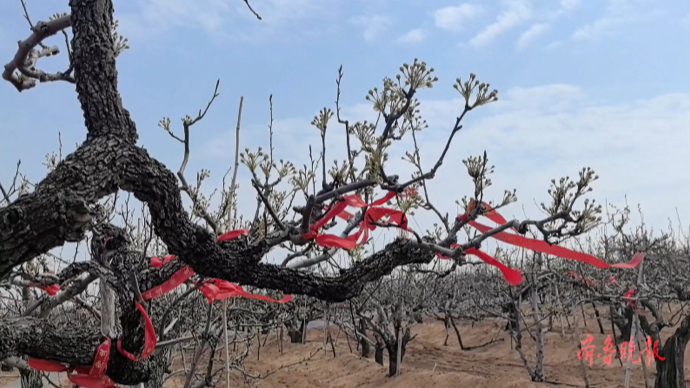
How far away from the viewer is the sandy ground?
29.7 ft

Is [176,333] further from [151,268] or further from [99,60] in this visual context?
[99,60]

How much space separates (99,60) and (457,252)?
1.31 m

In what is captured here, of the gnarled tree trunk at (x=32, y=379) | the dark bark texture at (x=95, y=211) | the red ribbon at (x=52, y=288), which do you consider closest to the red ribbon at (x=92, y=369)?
A: the dark bark texture at (x=95, y=211)

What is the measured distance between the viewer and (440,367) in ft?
37.5

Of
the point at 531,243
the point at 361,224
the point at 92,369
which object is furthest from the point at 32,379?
the point at 531,243

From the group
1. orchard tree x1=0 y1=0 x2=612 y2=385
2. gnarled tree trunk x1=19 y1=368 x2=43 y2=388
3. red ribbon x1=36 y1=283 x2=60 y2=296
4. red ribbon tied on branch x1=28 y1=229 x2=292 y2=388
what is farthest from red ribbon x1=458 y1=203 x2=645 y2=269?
gnarled tree trunk x1=19 y1=368 x2=43 y2=388

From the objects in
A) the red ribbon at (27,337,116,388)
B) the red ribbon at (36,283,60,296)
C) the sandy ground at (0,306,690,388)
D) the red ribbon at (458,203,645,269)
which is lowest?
the sandy ground at (0,306,690,388)

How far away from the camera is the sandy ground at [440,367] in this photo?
29.7ft

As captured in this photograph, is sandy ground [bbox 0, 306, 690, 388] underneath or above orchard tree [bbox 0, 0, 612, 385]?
underneath

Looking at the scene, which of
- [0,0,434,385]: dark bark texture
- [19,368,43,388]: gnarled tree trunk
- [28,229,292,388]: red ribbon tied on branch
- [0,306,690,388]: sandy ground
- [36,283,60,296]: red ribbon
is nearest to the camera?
[0,0,434,385]: dark bark texture

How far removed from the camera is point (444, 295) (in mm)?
13461

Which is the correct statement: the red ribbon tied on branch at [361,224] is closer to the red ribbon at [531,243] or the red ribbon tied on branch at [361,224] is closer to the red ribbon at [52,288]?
the red ribbon at [531,243]

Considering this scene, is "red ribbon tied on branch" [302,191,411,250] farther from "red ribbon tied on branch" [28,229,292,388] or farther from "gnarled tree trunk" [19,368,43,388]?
"gnarled tree trunk" [19,368,43,388]

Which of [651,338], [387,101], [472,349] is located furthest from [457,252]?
[472,349]
